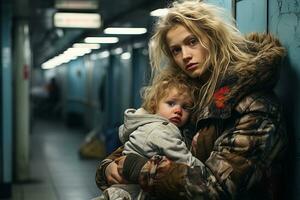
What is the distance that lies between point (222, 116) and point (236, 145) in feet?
0.41

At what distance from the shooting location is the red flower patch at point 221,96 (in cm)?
178

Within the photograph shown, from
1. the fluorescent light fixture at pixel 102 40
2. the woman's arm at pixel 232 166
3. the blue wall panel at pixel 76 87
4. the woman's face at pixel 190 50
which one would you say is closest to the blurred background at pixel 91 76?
the fluorescent light fixture at pixel 102 40

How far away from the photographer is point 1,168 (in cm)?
728

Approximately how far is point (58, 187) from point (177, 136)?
19.8 feet

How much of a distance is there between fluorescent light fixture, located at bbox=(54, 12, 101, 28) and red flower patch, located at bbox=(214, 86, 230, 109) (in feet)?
21.8

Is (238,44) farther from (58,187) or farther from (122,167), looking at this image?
(58,187)

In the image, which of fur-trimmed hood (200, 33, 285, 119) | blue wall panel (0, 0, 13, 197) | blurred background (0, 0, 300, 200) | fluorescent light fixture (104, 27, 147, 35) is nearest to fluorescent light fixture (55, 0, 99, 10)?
blurred background (0, 0, 300, 200)

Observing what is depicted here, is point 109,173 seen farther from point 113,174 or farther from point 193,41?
point 193,41

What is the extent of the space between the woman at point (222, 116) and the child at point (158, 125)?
0.06m

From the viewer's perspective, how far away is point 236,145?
169 centimetres

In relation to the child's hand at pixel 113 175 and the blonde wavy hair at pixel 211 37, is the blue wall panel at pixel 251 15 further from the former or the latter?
the child's hand at pixel 113 175

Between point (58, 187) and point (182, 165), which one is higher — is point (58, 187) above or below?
below

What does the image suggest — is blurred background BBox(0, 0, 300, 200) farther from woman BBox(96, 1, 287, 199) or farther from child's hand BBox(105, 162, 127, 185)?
child's hand BBox(105, 162, 127, 185)

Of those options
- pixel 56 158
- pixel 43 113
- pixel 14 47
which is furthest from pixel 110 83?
pixel 43 113
